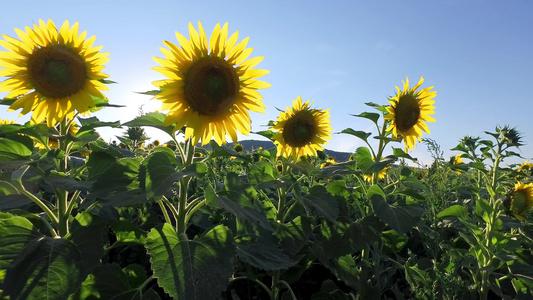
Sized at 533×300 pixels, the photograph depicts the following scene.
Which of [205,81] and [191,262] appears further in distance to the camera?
[205,81]

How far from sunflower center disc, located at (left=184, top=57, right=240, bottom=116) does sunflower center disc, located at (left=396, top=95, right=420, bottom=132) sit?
1.85 meters

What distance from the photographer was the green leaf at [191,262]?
1.78 m

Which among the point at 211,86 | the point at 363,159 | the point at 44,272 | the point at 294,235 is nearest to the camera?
the point at 44,272

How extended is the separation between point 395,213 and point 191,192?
1.86 m

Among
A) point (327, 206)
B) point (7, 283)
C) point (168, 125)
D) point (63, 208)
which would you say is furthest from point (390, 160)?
point (7, 283)

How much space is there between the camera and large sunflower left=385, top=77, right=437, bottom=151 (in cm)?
371

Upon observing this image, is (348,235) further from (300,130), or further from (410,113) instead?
(410,113)

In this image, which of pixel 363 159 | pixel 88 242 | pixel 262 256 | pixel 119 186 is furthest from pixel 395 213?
pixel 88 242

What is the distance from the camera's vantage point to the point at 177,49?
7.98 feet

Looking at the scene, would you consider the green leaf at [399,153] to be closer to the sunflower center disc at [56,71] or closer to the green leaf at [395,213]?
the green leaf at [395,213]

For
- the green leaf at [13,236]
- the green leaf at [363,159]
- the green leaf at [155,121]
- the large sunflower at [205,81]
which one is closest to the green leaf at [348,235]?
the green leaf at [363,159]

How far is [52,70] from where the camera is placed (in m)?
2.55

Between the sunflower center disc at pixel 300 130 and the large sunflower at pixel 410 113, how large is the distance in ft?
2.43

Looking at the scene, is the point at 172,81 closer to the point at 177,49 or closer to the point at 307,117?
the point at 177,49
